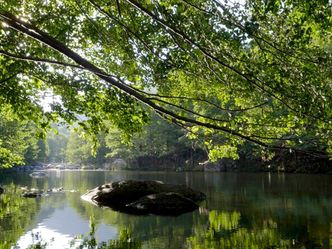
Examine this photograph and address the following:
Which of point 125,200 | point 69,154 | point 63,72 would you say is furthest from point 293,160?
point 69,154

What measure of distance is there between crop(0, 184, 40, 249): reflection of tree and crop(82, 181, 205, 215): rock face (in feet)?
15.5

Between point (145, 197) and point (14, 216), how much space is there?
Result: 28.5 feet

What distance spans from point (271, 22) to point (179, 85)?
3.27m

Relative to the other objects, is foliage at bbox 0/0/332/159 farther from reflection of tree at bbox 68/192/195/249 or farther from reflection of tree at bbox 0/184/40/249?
reflection of tree at bbox 0/184/40/249

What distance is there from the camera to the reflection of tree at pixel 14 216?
51.2ft

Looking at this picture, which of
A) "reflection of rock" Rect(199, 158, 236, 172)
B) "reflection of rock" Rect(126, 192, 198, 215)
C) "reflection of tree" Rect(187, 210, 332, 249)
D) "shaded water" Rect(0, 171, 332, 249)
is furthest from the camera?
"reflection of rock" Rect(199, 158, 236, 172)

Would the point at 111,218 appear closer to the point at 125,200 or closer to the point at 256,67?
the point at 125,200

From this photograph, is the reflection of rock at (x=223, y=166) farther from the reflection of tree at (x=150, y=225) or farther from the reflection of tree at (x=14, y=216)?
the reflection of tree at (x=150, y=225)

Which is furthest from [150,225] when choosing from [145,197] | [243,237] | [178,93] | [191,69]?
[191,69]

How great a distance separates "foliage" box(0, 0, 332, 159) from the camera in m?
7.32

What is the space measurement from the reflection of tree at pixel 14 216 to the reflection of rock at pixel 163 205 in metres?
6.36

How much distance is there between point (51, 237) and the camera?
16078 mm

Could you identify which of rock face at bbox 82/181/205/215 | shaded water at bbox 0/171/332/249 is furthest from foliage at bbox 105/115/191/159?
shaded water at bbox 0/171/332/249

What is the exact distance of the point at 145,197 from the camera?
26.0 metres
